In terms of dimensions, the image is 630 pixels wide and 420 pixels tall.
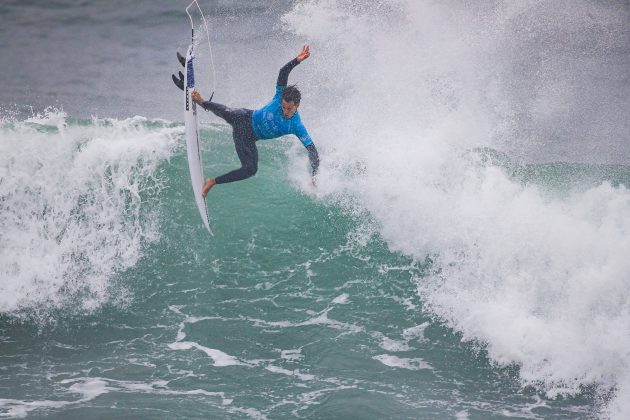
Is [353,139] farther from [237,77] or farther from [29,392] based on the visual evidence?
[29,392]

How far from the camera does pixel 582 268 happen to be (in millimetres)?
7691

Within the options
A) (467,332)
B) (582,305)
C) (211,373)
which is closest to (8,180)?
(211,373)

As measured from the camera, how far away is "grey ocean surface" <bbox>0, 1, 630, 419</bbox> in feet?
20.3

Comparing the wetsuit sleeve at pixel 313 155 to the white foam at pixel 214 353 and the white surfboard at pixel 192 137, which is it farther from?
the white foam at pixel 214 353

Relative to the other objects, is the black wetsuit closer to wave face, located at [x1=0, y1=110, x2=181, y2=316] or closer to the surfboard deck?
the surfboard deck

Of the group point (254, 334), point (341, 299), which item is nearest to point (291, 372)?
point (254, 334)

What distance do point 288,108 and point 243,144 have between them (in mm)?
774

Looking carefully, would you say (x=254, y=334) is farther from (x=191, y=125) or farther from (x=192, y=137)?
(x=191, y=125)

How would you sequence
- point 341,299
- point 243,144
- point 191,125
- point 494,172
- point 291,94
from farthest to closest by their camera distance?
point 494,172
point 341,299
point 191,125
point 243,144
point 291,94

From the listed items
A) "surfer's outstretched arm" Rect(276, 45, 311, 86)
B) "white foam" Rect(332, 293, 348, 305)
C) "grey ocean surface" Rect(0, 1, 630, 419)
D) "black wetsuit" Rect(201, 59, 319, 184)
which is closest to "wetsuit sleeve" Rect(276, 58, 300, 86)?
"surfer's outstretched arm" Rect(276, 45, 311, 86)

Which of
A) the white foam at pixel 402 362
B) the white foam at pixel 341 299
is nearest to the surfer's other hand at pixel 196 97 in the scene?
the white foam at pixel 341 299

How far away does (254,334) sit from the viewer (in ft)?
23.7

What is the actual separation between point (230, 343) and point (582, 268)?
14.8ft

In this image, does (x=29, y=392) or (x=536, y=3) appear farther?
(x=536, y=3)
